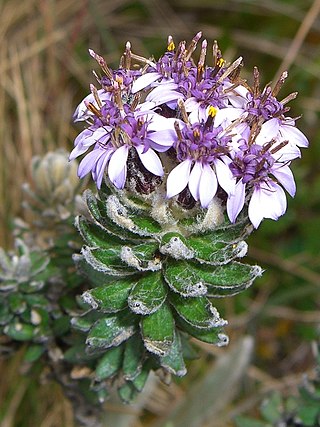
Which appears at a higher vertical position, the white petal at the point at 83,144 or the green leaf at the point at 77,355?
the white petal at the point at 83,144

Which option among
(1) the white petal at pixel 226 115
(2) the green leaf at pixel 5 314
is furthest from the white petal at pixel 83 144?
(2) the green leaf at pixel 5 314

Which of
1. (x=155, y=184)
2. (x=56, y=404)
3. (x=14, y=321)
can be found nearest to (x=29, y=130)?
(x=56, y=404)

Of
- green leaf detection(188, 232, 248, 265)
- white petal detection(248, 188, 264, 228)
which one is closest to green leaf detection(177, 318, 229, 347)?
green leaf detection(188, 232, 248, 265)

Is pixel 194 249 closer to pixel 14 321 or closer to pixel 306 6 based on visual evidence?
pixel 14 321

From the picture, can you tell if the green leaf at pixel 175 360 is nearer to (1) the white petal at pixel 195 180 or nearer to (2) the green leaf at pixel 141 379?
(2) the green leaf at pixel 141 379

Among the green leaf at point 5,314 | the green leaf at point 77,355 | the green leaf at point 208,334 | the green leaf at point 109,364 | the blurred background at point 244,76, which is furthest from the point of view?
the blurred background at point 244,76

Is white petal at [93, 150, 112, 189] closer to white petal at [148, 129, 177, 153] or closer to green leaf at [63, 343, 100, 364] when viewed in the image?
white petal at [148, 129, 177, 153]

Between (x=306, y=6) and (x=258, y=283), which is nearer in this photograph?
(x=258, y=283)

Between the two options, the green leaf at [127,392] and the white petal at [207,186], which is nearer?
the white petal at [207,186]
